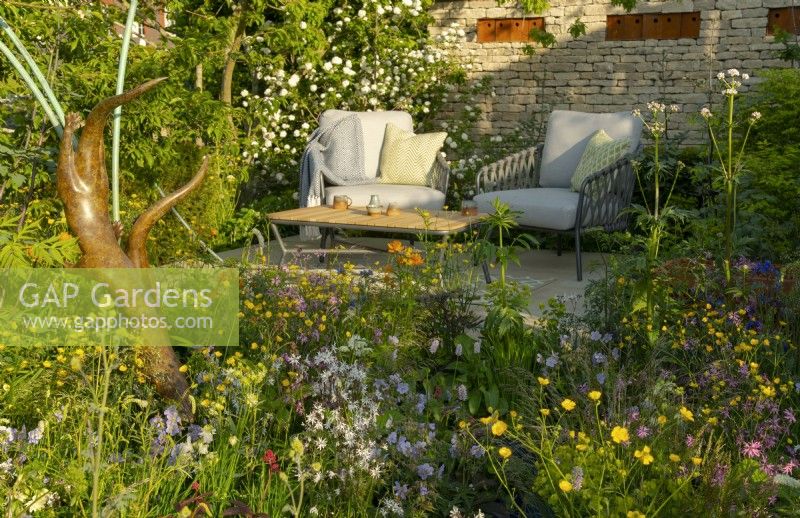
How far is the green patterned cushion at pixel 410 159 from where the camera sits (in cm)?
741

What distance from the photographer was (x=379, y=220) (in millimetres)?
5789

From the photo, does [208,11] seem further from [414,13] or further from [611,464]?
[611,464]

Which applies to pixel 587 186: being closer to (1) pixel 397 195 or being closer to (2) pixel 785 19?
(1) pixel 397 195

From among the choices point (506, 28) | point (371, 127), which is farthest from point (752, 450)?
point (506, 28)

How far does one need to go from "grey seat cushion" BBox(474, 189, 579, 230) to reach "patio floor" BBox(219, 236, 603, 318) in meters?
0.35

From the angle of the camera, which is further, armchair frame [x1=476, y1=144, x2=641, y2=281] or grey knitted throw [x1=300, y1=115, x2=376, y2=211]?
grey knitted throw [x1=300, y1=115, x2=376, y2=211]

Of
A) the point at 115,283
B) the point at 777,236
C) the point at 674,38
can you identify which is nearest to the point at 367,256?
the point at 777,236

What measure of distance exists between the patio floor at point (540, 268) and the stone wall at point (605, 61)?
1900 millimetres

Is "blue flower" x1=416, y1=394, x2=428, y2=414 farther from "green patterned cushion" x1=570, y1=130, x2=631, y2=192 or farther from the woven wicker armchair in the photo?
"green patterned cushion" x1=570, y1=130, x2=631, y2=192

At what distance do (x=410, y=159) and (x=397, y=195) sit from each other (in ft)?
1.96

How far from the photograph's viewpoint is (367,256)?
702 centimetres

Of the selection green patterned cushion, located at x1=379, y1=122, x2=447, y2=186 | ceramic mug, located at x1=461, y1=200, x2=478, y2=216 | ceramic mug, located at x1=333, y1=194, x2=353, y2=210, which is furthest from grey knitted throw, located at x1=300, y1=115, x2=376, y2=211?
ceramic mug, located at x1=461, y1=200, x2=478, y2=216

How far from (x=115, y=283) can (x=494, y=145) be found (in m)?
6.48

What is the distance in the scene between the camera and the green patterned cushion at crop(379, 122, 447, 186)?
7.41m
